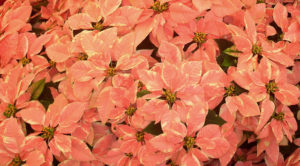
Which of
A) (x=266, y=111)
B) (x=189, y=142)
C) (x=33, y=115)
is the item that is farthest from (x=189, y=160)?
(x=33, y=115)

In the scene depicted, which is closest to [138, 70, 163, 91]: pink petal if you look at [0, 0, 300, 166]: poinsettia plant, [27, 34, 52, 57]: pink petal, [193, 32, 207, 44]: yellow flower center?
[0, 0, 300, 166]: poinsettia plant

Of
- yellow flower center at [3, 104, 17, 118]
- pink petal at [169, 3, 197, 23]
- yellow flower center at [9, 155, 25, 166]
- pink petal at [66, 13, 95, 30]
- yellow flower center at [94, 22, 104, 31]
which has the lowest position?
yellow flower center at [9, 155, 25, 166]

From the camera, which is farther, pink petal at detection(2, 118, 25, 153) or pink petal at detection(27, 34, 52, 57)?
pink petal at detection(27, 34, 52, 57)

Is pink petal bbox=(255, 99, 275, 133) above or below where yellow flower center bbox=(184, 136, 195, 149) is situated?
above

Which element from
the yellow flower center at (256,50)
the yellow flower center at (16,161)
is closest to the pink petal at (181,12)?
the yellow flower center at (256,50)

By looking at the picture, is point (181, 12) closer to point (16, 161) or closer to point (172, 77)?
point (172, 77)

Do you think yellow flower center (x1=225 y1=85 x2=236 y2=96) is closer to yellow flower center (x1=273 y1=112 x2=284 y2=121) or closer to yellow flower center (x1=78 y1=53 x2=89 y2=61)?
yellow flower center (x1=273 y1=112 x2=284 y2=121)

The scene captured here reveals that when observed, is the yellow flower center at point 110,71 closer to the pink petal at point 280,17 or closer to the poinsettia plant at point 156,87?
the poinsettia plant at point 156,87

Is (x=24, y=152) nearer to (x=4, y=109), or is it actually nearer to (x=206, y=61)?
(x=4, y=109)
